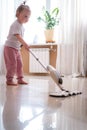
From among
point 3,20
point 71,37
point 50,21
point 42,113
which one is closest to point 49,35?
point 50,21

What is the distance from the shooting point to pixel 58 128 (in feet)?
3.34

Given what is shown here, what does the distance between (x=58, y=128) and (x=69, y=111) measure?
35 centimetres

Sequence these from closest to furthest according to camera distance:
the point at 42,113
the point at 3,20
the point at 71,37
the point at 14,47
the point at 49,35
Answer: the point at 42,113, the point at 14,47, the point at 71,37, the point at 49,35, the point at 3,20

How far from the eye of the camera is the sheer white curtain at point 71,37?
3898 mm

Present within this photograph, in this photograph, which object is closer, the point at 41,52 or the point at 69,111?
the point at 69,111

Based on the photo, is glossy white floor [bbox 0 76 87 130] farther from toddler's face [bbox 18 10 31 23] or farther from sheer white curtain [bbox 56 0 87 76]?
sheer white curtain [bbox 56 0 87 76]

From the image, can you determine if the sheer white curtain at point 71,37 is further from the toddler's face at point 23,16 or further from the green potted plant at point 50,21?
the toddler's face at point 23,16

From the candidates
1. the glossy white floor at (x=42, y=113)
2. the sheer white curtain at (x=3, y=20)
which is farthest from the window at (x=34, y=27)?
the glossy white floor at (x=42, y=113)

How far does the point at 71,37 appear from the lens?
397 cm

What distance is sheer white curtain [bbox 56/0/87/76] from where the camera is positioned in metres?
3.90

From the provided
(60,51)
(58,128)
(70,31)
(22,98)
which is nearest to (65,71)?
(60,51)

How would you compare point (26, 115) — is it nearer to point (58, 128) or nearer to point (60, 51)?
point (58, 128)

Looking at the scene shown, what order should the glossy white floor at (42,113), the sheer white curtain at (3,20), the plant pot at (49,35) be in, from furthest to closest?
the sheer white curtain at (3,20)
the plant pot at (49,35)
the glossy white floor at (42,113)

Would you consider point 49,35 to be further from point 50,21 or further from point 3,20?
point 3,20
